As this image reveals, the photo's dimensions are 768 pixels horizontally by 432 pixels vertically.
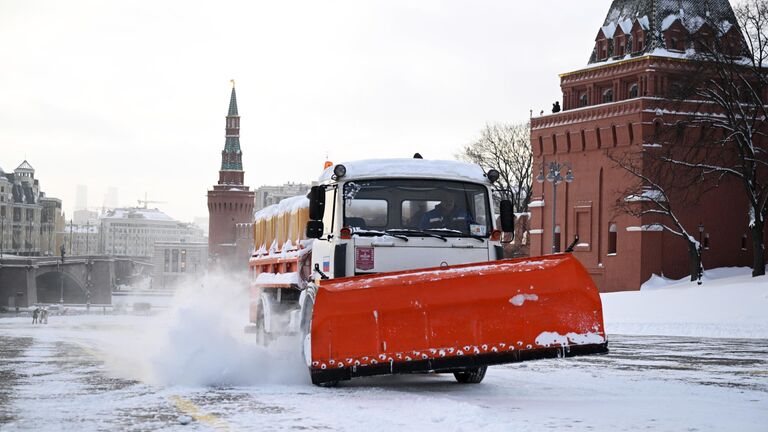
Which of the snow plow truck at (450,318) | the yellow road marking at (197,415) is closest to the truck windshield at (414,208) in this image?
the snow plow truck at (450,318)

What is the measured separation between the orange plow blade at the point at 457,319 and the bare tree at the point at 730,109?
4338cm

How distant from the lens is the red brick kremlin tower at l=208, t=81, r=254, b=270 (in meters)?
150

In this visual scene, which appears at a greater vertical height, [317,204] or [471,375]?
[317,204]

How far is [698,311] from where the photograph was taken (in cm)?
4400

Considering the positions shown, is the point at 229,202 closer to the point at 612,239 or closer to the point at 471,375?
the point at 612,239

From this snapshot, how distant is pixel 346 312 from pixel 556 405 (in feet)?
7.68

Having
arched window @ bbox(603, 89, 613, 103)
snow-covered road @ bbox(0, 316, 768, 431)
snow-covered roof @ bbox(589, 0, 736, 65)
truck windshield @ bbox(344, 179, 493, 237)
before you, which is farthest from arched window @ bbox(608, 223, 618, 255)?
truck windshield @ bbox(344, 179, 493, 237)

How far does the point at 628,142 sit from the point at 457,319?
52.0 meters

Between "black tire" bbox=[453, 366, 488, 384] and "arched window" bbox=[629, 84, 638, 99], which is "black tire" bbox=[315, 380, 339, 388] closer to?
"black tire" bbox=[453, 366, 488, 384]

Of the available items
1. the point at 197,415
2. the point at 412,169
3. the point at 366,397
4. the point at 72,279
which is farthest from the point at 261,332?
the point at 72,279

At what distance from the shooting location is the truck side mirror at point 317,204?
13.5m

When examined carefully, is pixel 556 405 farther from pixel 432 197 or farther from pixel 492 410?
pixel 432 197

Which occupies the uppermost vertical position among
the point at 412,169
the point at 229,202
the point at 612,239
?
the point at 229,202

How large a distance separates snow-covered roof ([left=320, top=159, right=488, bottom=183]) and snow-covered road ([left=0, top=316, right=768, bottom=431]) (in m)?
2.38
